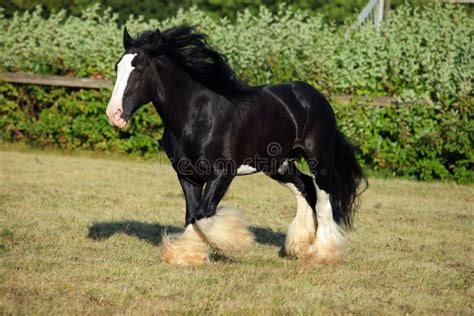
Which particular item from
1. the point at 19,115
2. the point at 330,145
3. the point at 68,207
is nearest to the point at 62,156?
the point at 19,115

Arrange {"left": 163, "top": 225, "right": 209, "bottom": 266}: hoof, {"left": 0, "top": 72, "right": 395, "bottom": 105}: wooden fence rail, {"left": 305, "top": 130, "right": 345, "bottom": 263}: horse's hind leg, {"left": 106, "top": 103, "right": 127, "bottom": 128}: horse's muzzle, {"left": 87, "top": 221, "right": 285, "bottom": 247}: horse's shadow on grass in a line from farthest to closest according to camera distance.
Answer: {"left": 0, "top": 72, "right": 395, "bottom": 105}: wooden fence rail
{"left": 87, "top": 221, "right": 285, "bottom": 247}: horse's shadow on grass
{"left": 305, "top": 130, "right": 345, "bottom": 263}: horse's hind leg
{"left": 163, "top": 225, "right": 209, "bottom": 266}: hoof
{"left": 106, "top": 103, "right": 127, "bottom": 128}: horse's muzzle

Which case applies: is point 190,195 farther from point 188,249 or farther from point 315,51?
point 315,51

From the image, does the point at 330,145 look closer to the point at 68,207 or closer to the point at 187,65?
the point at 187,65

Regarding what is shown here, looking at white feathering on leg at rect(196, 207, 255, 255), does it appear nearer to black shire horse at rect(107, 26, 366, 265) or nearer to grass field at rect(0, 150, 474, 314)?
black shire horse at rect(107, 26, 366, 265)

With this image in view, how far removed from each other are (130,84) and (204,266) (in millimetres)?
1717

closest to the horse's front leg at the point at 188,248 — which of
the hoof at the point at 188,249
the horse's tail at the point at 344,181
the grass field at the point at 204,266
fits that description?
the hoof at the point at 188,249

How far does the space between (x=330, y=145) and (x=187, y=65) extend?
69.7 inches

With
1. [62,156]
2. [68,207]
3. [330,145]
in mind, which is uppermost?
[330,145]

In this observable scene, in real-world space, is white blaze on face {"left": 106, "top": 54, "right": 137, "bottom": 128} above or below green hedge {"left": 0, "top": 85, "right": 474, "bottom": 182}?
above

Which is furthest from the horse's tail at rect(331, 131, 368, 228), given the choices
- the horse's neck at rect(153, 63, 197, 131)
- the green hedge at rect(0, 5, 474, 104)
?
the green hedge at rect(0, 5, 474, 104)

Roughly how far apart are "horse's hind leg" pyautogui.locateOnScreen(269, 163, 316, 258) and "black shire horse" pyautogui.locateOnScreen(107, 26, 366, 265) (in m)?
0.01

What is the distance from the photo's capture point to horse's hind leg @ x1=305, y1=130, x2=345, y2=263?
7637mm

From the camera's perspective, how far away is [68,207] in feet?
33.2

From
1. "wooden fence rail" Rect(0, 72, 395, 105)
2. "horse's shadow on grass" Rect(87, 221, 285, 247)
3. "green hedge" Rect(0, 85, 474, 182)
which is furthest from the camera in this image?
"wooden fence rail" Rect(0, 72, 395, 105)
